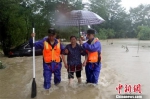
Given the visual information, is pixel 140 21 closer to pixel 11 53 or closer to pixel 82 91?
pixel 11 53

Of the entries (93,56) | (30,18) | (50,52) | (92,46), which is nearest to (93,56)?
(93,56)

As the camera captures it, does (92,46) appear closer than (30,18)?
Yes

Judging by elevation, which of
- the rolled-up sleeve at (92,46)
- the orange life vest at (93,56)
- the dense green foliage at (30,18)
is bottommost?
the orange life vest at (93,56)

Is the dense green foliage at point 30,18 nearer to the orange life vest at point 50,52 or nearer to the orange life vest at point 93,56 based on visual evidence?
the orange life vest at point 50,52

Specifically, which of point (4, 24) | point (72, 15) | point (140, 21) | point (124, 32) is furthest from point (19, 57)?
point (140, 21)

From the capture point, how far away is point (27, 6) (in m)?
21.5

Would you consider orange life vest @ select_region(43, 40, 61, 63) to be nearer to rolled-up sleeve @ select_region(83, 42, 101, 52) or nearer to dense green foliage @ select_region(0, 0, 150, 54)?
rolled-up sleeve @ select_region(83, 42, 101, 52)

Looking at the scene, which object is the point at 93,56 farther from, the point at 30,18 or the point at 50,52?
the point at 30,18

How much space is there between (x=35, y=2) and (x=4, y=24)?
8.48m

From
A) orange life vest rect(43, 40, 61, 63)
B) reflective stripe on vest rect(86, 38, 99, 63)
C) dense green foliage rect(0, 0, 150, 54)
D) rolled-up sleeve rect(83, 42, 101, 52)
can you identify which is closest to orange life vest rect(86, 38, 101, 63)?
reflective stripe on vest rect(86, 38, 99, 63)

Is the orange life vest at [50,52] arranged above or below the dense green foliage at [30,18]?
below

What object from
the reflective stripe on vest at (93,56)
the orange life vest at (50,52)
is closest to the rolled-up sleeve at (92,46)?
the reflective stripe on vest at (93,56)

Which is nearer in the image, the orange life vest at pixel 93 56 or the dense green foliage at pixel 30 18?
the orange life vest at pixel 93 56

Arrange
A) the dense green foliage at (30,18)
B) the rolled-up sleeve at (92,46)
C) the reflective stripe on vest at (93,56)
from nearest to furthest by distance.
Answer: the rolled-up sleeve at (92,46) → the reflective stripe on vest at (93,56) → the dense green foliage at (30,18)
